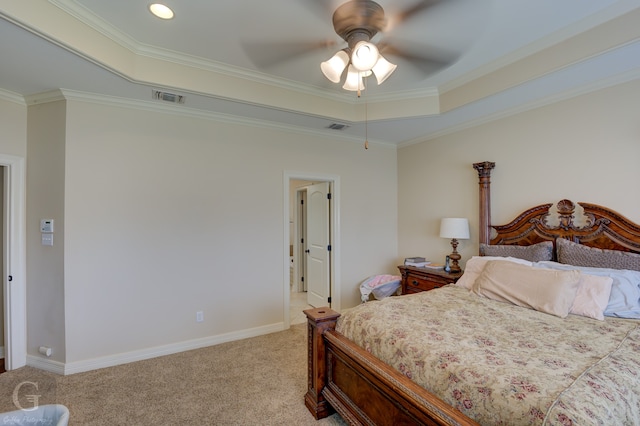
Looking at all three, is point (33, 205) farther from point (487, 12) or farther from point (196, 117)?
point (487, 12)

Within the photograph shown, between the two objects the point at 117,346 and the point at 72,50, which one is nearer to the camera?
the point at 72,50

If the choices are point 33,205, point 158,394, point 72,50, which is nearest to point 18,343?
point 33,205

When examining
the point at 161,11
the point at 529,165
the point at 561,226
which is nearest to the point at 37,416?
the point at 161,11

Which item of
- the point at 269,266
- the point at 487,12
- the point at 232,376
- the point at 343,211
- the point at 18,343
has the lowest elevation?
the point at 232,376

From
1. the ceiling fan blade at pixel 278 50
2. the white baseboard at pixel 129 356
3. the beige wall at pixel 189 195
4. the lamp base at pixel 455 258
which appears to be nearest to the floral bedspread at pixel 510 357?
the lamp base at pixel 455 258

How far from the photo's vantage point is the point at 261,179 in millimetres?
3781

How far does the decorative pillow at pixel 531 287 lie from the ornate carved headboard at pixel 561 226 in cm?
70

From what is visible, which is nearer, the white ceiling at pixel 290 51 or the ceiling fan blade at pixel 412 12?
the ceiling fan blade at pixel 412 12

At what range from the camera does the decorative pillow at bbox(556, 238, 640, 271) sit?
2.34 metres

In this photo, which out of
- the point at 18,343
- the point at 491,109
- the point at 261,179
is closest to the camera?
the point at 18,343

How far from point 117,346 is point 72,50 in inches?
105

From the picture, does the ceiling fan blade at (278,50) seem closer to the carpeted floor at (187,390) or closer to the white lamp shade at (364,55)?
the white lamp shade at (364,55)

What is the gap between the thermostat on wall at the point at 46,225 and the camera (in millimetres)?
2871

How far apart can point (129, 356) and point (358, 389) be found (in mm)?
2481
